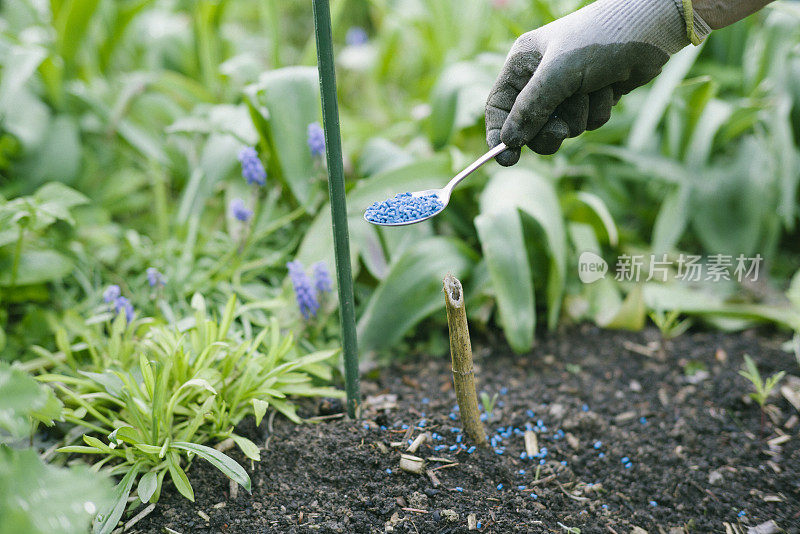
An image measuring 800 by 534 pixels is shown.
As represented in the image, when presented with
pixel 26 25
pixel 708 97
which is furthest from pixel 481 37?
pixel 26 25

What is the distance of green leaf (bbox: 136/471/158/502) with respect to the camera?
3.94 ft

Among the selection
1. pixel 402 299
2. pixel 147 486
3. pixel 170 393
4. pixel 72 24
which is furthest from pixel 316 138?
pixel 72 24

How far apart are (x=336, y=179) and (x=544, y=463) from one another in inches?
33.9

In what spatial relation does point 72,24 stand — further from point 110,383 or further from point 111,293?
point 110,383

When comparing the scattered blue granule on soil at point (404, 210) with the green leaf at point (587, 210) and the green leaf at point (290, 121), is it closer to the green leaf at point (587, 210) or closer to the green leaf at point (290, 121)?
the green leaf at point (290, 121)

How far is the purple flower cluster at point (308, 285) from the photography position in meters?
1.64

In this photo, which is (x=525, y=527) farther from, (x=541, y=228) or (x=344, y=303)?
(x=541, y=228)

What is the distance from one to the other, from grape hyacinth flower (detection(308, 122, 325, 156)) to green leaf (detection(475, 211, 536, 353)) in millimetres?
546

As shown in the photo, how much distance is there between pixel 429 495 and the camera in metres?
1.32

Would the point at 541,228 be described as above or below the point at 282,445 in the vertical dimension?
above

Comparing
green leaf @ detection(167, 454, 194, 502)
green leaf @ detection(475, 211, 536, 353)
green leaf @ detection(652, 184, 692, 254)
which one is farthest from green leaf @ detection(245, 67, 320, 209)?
green leaf @ detection(652, 184, 692, 254)

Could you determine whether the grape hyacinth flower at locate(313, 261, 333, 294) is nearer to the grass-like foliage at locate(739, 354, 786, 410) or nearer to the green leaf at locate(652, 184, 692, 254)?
the grass-like foliage at locate(739, 354, 786, 410)

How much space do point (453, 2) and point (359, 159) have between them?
1.34 meters

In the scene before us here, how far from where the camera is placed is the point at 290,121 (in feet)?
6.41
